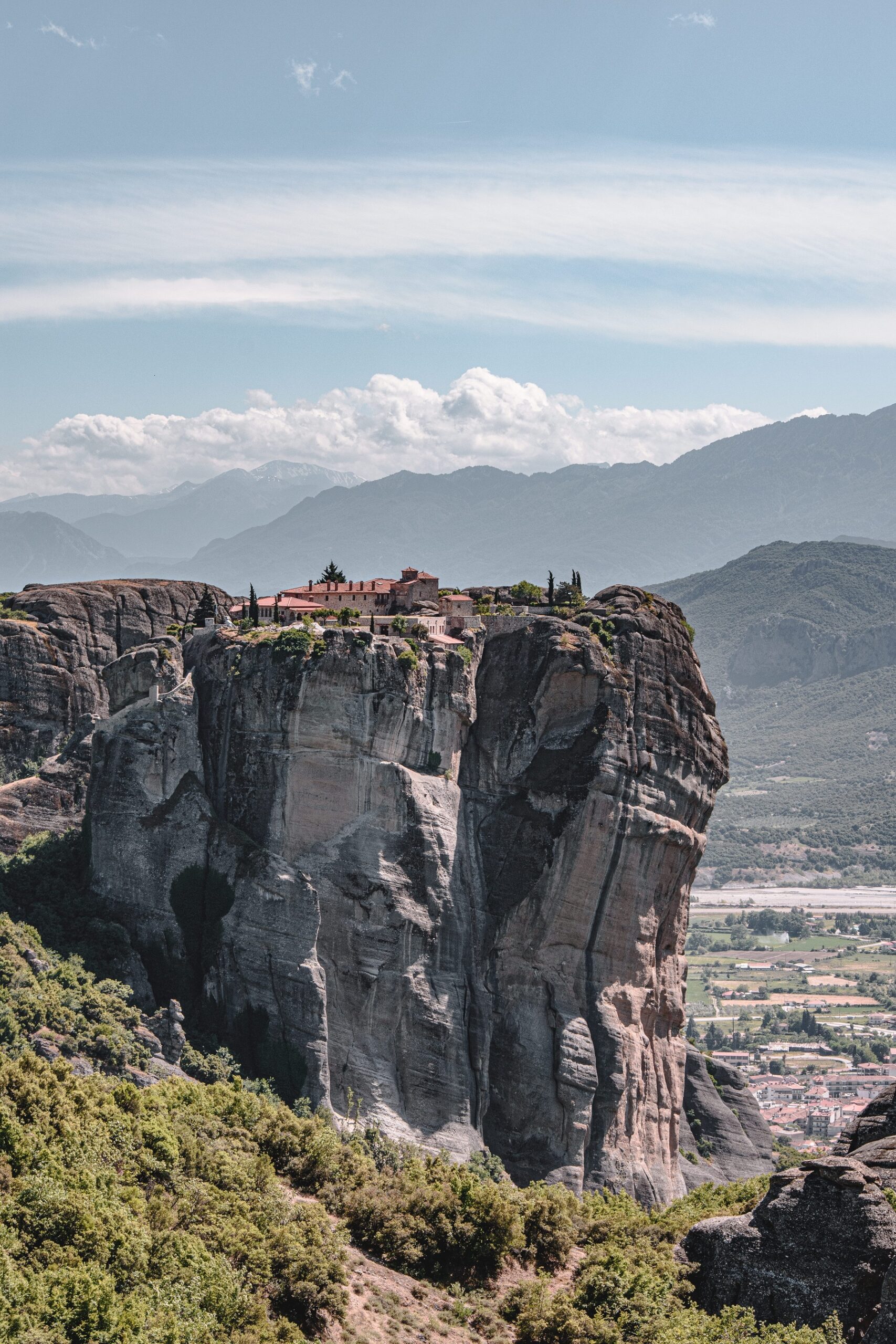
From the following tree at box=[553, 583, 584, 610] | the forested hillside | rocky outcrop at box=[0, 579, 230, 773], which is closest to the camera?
the forested hillside

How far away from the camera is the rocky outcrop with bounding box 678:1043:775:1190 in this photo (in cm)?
8669

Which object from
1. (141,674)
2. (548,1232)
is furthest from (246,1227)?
(141,674)

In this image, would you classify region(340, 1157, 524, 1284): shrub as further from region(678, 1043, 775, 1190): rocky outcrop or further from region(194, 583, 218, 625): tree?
region(194, 583, 218, 625): tree

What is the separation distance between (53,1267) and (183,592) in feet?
221

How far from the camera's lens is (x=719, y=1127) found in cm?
8906

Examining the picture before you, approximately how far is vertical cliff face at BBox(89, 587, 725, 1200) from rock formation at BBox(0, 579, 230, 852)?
5.50 metres

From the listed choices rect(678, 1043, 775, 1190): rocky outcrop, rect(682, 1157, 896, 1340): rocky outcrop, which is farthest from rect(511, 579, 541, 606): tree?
rect(682, 1157, 896, 1340): rocky outcrop

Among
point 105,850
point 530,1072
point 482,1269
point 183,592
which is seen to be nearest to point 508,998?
point 530,1072

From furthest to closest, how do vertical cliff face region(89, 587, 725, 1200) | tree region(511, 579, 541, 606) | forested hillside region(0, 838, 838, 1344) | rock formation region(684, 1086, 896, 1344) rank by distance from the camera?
tree region(511, 579, 541, 606)
vertical cliff face region(89, 587, 725, 1200)
rock formation region(684, 1086, 896, 1344)
forested hillside region(0, 838, 838, 1344)

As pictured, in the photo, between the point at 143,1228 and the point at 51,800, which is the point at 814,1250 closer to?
the point at 143,1228

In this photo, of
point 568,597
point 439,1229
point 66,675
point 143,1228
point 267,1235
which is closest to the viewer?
point 143,1228

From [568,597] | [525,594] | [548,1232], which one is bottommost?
[548,1232]

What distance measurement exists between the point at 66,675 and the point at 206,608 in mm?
8513

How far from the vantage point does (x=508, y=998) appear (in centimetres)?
8044
